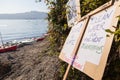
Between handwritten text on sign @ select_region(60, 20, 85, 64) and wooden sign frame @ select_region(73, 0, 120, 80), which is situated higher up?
wooden sign frame @ select_region(73, 0, 120, 80)

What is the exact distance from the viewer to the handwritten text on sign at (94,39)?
3152 mm

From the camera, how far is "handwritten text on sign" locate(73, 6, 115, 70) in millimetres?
3152

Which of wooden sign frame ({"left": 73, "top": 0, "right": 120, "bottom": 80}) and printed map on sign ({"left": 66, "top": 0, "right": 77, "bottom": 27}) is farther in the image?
printed map on sign ({"left": 66, "top": 0, "right": 77, "bottom": 27})

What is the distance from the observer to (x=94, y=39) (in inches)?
135

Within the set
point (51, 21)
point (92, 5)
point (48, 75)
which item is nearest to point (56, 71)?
point (48, 75)

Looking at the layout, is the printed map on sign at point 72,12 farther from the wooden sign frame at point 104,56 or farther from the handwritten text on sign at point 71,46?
the wooden sign frame at point 104,56

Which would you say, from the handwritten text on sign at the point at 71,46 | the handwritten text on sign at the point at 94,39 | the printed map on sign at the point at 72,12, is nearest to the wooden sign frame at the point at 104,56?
the handwritten text on sign at the point at 94,39

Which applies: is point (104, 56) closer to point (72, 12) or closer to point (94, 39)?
point (94, 39)

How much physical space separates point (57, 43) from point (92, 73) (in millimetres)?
5166

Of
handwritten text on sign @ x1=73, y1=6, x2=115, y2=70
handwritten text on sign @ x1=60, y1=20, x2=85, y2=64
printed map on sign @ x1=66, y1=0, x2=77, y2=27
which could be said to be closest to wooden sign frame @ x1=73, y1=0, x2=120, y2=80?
handwritten text on sign @ x1=73, y1=6, x2=115, y2=70

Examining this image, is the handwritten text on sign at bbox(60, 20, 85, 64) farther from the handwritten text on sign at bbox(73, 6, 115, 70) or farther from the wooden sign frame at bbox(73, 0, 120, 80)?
the wooden sign frame at bbox(73, 0, 120, 80)

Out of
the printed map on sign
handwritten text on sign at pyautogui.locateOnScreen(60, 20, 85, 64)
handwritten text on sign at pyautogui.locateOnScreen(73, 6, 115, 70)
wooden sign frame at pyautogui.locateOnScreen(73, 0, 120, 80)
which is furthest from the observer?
the printed map on sign

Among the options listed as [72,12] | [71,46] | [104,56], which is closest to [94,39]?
[104,56]

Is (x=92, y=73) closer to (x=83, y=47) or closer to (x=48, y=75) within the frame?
(x=83, y=47)
